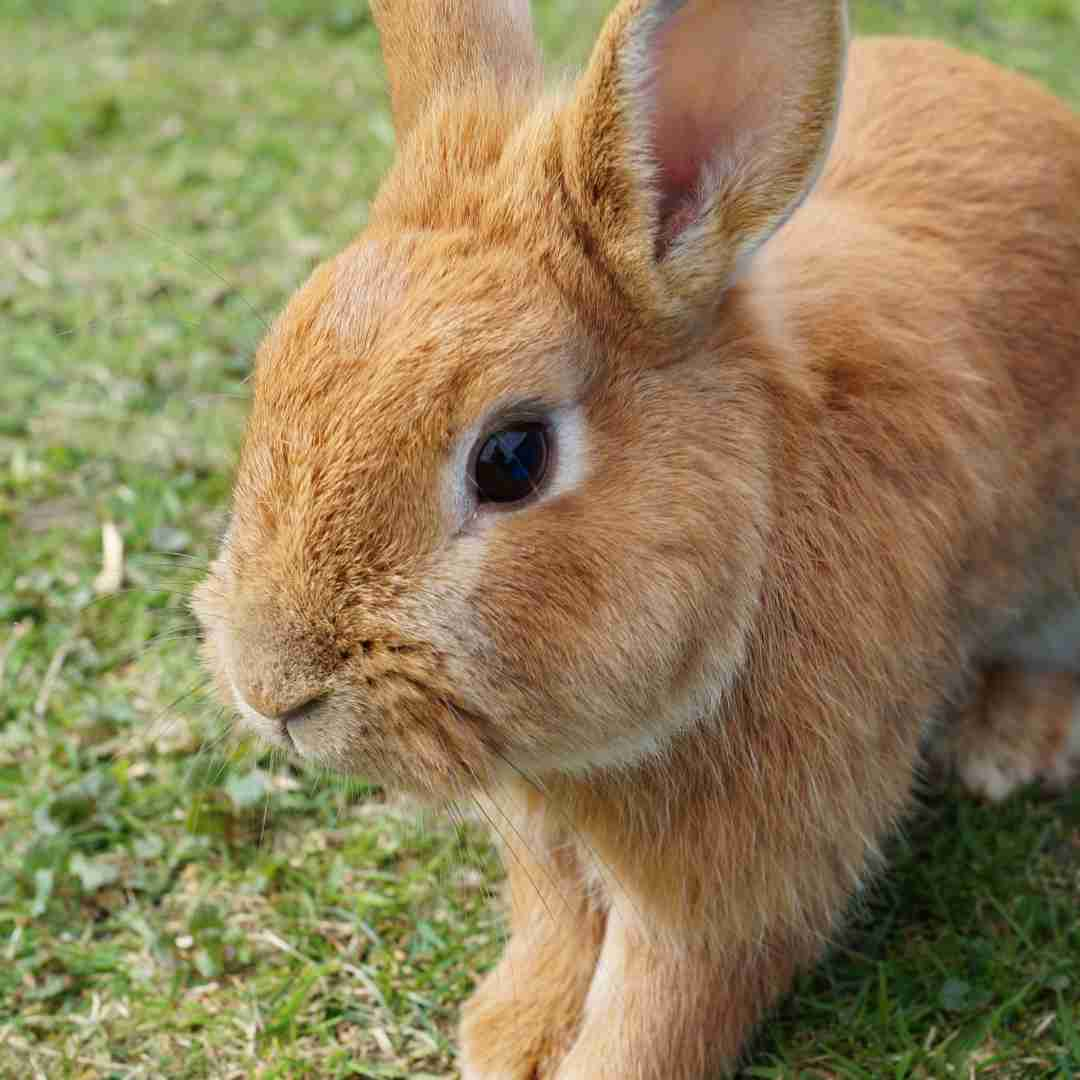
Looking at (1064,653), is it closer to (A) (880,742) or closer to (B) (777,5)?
(A) (880,742)

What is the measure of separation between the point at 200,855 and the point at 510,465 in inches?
53.6

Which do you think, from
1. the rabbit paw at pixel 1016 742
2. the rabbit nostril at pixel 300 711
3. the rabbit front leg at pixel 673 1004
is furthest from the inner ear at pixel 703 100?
the rabbit paw at pixel 1016 742

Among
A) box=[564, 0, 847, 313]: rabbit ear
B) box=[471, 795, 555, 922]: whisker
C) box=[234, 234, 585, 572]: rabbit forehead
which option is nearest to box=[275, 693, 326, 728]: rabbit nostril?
box=[234, 234, 585, 572]: rabbit forehead

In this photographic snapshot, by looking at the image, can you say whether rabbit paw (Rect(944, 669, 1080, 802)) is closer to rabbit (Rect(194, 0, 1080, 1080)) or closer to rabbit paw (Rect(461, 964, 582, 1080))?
rabbit (Rect(194, 0, 1080, 1080))

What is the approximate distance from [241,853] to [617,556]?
1.36 m

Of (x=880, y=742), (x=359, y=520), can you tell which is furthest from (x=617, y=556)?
(x=880, y=742)

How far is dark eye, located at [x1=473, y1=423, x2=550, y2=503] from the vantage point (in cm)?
194

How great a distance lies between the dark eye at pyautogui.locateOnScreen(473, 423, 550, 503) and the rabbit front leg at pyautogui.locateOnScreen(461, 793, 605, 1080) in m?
0.70

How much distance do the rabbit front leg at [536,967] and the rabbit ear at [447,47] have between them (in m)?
1.20

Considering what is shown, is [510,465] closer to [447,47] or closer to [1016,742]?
[447,47]

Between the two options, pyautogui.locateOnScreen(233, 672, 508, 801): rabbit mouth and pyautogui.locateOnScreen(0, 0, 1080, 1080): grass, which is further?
pyautogui.locateOnScreen(0, 0, 1080, 1080): grass

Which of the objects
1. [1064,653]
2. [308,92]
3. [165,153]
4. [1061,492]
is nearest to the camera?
[1061,492]

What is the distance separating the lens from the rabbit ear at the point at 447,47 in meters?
2.40

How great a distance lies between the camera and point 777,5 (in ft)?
6.46
